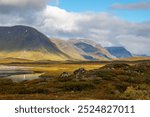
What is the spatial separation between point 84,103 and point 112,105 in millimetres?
1294

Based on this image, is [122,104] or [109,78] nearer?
[122,104]

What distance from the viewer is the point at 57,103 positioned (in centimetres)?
1634

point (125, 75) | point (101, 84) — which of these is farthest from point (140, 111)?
point (125, 75)

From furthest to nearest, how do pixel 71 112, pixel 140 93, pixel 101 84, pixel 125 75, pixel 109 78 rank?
pixel 125 75 → pixel 109 78 → pixel 101 84 → pixel 140 93 → pixel 71 112

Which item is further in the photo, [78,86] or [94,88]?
[94,88]

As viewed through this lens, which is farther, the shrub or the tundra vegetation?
the shrub

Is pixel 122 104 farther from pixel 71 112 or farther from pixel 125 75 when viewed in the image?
pixel 125 75

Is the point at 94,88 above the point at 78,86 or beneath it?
beneath

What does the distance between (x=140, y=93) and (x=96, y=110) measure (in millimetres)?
26194

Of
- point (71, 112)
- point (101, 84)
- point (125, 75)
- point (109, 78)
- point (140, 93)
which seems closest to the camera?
point (71, 112)

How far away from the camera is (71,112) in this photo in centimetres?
1573

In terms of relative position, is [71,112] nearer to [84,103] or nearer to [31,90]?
[84,103]

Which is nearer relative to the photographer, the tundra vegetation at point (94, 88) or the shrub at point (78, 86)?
the tundra vegetation at point (94, 88)

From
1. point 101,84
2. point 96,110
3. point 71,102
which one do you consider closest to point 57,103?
point 71,102
